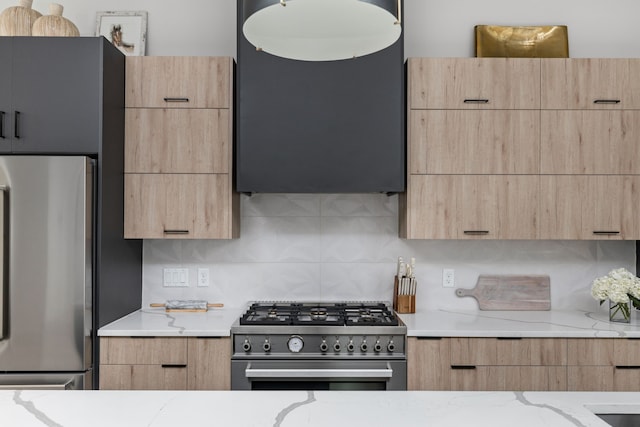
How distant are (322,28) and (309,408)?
3.46 ft

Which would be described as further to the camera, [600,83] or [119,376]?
[600,83]

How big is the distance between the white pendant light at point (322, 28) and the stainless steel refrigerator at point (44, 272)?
1.36 metres

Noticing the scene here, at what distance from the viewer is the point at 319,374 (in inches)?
98.4

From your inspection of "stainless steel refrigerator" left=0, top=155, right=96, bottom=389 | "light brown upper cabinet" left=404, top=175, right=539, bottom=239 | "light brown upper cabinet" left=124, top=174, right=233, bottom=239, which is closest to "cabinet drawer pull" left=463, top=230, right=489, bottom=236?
"light brown upper cabinet" left=404, top=175, right=539, bottom=239

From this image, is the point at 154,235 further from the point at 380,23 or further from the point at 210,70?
the point at 380,23

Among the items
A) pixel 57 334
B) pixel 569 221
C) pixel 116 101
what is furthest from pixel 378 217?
pixel 57 334

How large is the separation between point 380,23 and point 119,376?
6.62 feet

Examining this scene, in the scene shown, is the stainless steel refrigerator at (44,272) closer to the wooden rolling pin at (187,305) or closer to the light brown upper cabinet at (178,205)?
the light brown upper cabinet at (178,205)

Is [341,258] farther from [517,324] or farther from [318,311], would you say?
[517,324]

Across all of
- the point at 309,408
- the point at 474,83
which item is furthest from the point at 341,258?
the point at 309,408

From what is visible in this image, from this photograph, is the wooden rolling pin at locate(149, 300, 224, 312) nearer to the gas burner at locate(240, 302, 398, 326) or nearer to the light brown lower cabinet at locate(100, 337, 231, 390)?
the gas burner at locate(240, 302, 398, 326)

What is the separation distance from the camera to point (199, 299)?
3.22 metres

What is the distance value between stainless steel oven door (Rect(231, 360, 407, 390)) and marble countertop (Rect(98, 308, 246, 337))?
0.21 m

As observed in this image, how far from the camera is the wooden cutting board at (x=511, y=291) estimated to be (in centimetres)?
316
